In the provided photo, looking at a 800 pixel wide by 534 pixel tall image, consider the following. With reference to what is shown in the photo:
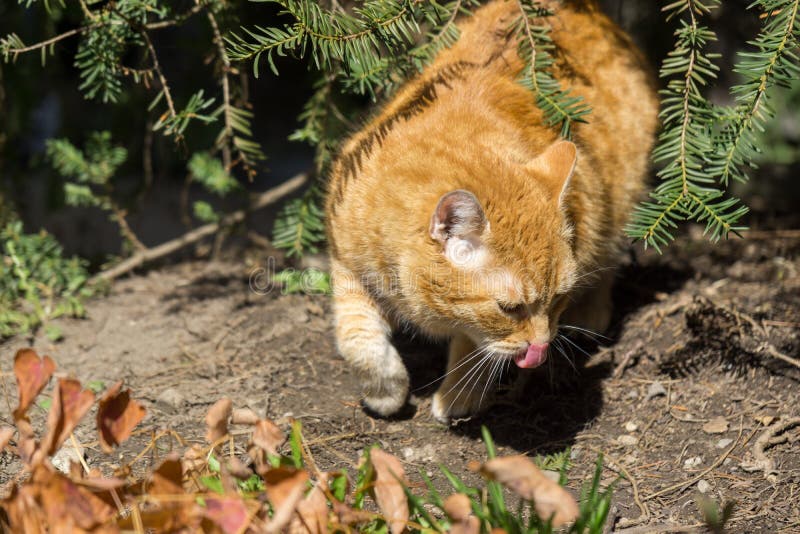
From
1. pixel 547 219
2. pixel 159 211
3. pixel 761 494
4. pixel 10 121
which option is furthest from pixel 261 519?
pixel 159 211

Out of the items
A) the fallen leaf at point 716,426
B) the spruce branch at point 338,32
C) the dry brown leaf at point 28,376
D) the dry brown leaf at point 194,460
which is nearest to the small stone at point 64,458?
the dry brown leaf at point 194,460

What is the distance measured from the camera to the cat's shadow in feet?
9.20

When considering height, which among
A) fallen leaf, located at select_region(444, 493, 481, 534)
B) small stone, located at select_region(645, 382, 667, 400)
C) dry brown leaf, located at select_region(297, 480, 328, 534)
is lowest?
small stone, located at select_region(645, 382, 667, 400)

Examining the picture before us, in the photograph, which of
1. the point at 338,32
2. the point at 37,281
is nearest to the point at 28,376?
the point at 338,32

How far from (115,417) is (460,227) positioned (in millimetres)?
1121

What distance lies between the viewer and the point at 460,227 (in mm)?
2375

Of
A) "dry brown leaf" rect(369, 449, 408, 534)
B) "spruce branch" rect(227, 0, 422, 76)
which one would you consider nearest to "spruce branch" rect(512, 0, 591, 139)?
"spruce branch" rect(227, 0, 422, 76)

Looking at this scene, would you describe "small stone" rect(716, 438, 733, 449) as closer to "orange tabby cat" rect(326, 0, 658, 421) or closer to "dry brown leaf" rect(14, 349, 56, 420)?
"orange tabby cat" rect(326, 0, 658, 421)

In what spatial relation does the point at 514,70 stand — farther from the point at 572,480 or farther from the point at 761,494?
the point at 761,494

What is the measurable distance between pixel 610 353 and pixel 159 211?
375 cm

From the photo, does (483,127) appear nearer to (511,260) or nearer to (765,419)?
(511,260)

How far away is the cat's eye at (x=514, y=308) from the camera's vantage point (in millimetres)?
2449

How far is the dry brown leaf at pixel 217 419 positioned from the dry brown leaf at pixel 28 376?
378 mm

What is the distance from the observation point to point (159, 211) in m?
5.73
